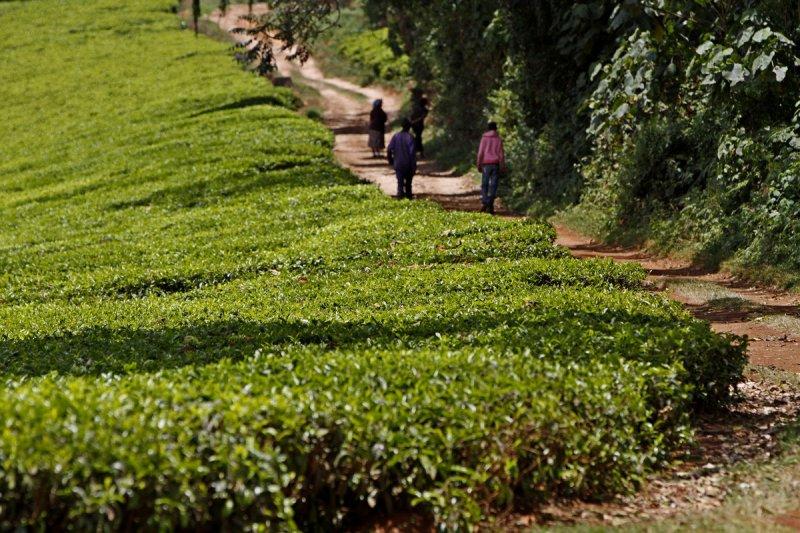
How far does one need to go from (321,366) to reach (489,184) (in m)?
15.1

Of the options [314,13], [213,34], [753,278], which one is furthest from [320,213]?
[213,34]

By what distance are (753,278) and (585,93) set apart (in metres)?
8.25

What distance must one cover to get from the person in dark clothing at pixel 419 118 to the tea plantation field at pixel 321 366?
9.02 m

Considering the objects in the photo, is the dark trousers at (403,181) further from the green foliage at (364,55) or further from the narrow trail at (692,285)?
the green foliage at (364,55)

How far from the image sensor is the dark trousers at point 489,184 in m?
21.9

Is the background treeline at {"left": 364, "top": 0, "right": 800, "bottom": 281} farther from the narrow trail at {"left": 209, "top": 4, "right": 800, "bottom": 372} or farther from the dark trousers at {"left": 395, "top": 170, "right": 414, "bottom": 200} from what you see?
the dark trousers at {"left": 395, "top": 170, "right": 414, "bottom": 200}

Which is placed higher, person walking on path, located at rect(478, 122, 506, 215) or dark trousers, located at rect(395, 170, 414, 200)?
person walking on path, located at rect(478, 122, 506, 215)

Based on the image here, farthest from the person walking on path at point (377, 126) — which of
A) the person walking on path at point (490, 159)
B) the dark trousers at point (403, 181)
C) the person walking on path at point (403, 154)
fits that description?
the person walking on path at point (490, 159)

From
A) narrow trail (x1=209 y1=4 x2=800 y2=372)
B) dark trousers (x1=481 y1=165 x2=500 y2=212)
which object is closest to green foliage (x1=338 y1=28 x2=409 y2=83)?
narrow trail (x1=209 y1=4 x2=800 y2=372)

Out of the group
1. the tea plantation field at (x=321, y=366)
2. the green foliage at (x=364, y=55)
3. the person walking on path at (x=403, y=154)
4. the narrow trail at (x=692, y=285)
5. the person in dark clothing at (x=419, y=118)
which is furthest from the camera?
the green foliage at (x=364, y=55)

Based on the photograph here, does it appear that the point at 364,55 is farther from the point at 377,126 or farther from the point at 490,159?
the point at 490,159

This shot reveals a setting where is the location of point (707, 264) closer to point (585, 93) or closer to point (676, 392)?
point (585, 93)

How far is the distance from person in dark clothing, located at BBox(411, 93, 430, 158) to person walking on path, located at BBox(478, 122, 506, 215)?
10347 millimetres

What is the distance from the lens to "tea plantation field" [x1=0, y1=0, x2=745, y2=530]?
5.96 meters
